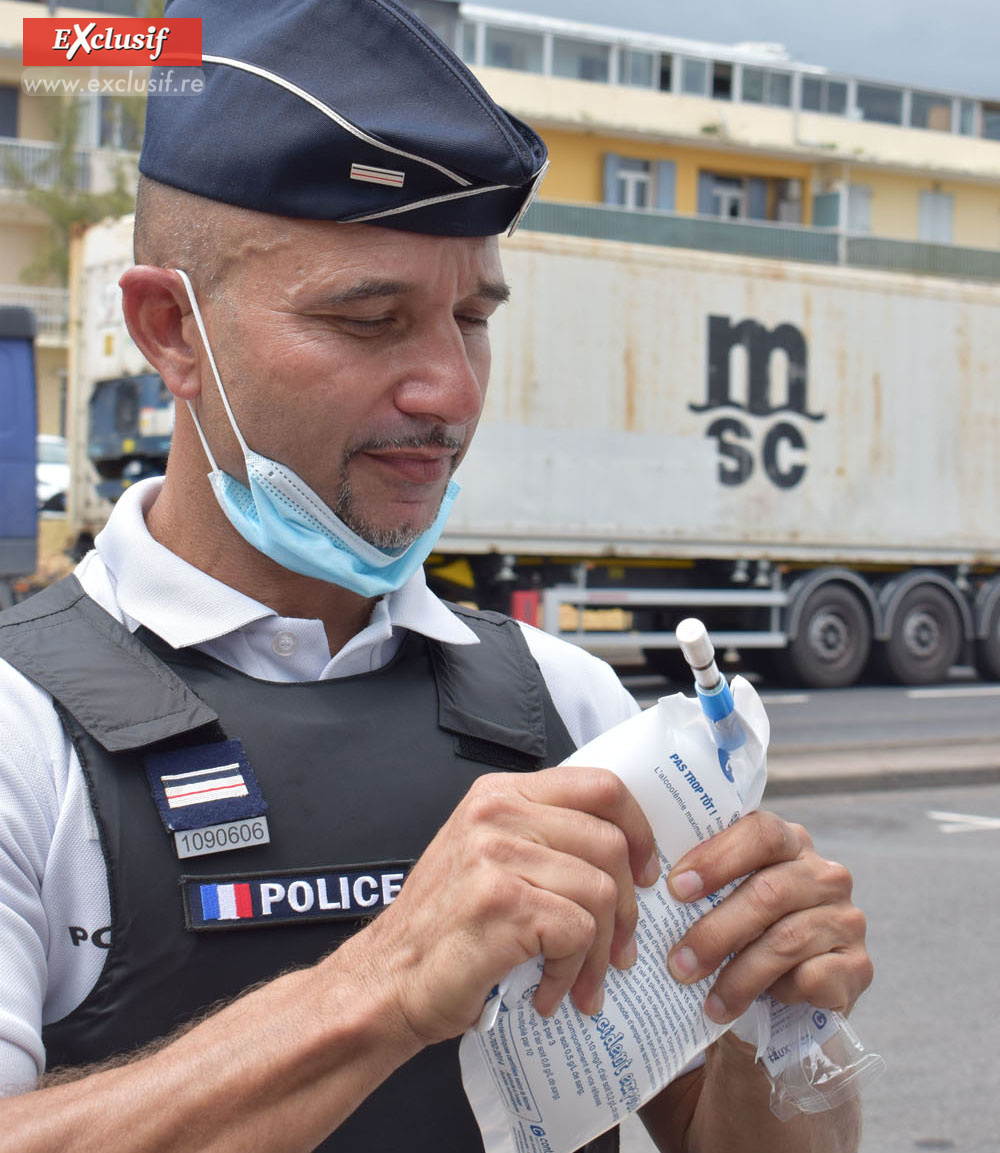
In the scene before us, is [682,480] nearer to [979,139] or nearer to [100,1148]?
[100,1148]

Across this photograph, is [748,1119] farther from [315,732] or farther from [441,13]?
[441,13]

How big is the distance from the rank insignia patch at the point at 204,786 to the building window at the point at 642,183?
110ft

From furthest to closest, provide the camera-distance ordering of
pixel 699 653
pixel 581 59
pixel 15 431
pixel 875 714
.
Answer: pixel 581 59 < pixel 875 714 < pixel 15 431 < pixel 699 653

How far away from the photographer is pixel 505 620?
5.82 ft

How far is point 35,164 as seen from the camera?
29.9 meters

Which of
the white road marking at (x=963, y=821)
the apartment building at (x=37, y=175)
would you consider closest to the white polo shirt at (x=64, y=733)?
the white road marking at (x=963, y=821)

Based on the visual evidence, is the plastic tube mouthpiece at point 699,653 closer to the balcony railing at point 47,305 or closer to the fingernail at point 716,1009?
the fingernail at point 716,1009

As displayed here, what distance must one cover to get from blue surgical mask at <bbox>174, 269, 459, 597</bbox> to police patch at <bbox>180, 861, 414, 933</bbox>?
313mm

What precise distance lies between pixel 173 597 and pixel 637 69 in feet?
116

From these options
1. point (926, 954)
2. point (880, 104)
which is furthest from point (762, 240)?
point (926, 954)

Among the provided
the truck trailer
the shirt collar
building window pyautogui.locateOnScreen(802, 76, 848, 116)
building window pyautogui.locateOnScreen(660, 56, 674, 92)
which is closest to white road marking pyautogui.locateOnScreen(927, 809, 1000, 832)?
the truck trailer

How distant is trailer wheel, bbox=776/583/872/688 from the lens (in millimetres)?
14031

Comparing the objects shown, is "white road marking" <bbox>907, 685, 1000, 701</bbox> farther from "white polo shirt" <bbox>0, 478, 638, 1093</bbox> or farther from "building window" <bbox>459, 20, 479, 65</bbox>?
"building window" <bbox>459, 20, 479, 65</bbox>

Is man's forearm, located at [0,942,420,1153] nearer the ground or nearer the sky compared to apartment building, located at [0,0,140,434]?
nearer the ground
